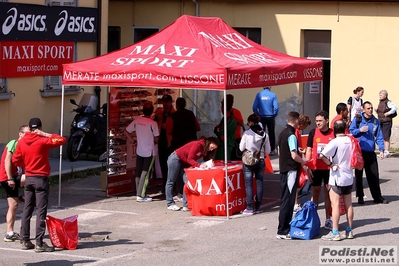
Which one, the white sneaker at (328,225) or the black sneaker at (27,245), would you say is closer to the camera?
the black sneaker at (27,245)

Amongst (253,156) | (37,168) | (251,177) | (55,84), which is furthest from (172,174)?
(55,84)

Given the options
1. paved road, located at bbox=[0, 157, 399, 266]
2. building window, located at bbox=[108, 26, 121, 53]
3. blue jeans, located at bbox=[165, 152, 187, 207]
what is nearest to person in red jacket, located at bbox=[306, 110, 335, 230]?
paved road, located at bbox=[0, 157, 399, 266]

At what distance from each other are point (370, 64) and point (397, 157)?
2.81 metres

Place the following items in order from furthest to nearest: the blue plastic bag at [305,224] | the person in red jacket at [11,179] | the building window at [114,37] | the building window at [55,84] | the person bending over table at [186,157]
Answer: the building window at [114,37], the building window at [55,84], the person bending over table at [186,157], the blue plastic bag at [305,224], the person in red jacket at [11,179]

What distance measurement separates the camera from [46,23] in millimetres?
18062

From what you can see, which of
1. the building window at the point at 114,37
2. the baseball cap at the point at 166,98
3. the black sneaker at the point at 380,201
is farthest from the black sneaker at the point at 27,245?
the building window at the point at 114,37

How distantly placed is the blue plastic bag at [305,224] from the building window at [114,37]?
13948 millimetres

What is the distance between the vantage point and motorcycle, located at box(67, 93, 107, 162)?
18.2 meters

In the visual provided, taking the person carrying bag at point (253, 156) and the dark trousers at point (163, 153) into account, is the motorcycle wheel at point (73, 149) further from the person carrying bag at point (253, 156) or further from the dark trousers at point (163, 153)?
the person carrying bag at point (253, 156)

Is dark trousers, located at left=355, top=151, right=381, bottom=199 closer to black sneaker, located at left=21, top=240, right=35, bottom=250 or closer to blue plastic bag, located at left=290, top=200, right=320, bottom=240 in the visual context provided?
blue plastic bag, located at left=290, top=200, right=320, bottom=240

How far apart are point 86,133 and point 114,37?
6415 mm

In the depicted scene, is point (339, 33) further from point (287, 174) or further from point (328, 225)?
point (287, 174)

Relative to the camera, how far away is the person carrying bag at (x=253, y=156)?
41.1 ft

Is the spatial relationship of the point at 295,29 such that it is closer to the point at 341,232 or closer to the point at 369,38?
the point at 369,38
